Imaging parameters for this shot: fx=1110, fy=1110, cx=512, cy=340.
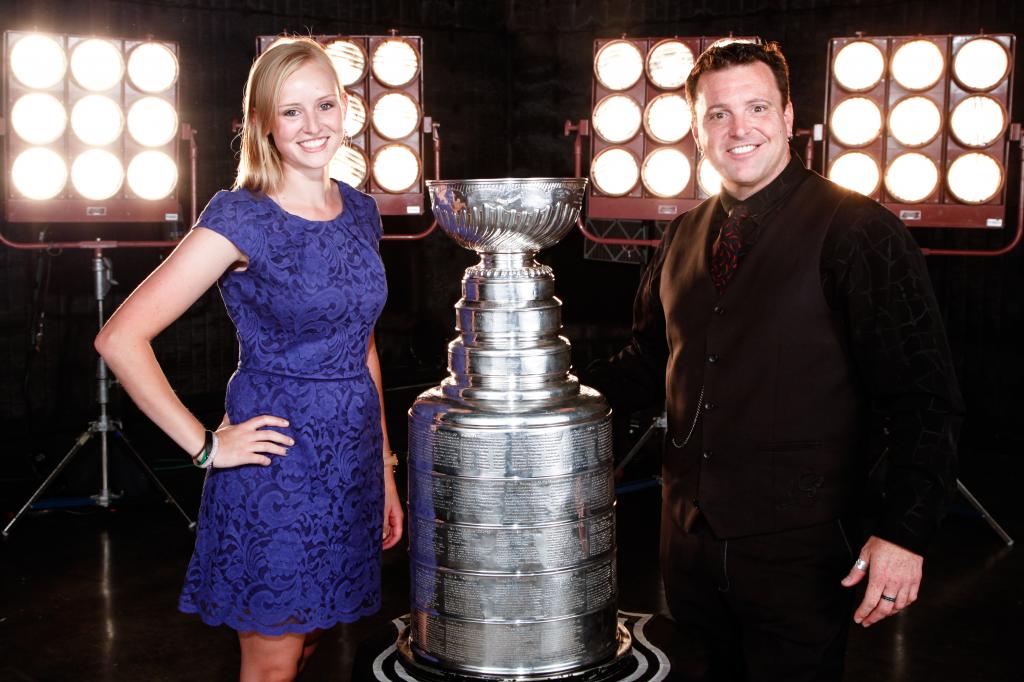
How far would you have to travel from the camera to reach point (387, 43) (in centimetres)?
489

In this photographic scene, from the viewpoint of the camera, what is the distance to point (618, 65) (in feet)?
15.3

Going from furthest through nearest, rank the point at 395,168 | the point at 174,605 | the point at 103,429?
the point at 395,168
the point at 103,429
the point at 174,605

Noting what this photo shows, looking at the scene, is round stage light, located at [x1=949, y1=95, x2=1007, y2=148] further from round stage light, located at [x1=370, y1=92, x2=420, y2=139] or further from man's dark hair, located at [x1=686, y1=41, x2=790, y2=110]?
man's dark hair, located at [x1=686, y1=41, x2=790, y2=110]

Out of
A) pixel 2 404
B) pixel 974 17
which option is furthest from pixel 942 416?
Answer: pixel 2 404

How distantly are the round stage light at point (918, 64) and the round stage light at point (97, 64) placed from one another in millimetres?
3105

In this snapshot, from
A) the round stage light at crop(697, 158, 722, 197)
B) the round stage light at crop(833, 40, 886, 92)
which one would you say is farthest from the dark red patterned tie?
the round stage light at crop(833, 40, 886, 92)

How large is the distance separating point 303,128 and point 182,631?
1959mm

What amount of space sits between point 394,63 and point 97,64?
1241 mm

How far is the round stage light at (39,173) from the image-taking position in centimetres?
434

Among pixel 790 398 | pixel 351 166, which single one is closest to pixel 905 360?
pixel 790 398

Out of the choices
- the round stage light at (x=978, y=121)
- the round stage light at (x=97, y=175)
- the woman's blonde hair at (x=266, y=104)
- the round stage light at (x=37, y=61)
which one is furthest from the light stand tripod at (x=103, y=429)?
the round stage light at (x=978, y=121)

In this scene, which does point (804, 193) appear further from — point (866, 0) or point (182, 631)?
point (866, 0)

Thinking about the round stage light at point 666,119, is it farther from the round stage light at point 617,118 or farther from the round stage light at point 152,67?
the round stage light at point 152,67

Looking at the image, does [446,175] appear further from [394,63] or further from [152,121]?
[152,121]
